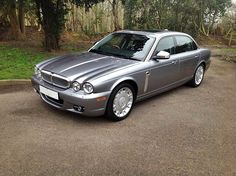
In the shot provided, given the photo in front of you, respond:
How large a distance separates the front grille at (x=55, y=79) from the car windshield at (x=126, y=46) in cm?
134

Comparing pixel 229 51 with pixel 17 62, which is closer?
pixel 17 62

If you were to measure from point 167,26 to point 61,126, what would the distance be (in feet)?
35.5

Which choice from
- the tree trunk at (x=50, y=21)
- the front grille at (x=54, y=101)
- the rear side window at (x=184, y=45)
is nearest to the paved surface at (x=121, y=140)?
the front grille at (x=54, y=101)

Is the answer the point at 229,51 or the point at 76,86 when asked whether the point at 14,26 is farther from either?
the point at 229,51

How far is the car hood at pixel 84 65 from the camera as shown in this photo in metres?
4.98

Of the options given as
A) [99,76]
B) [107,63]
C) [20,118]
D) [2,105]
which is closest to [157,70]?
[107,63]

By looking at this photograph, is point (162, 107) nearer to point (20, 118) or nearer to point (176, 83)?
point (176, 83)

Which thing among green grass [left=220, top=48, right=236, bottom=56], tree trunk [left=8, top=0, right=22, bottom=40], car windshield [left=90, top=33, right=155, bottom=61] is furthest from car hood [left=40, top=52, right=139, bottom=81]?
green grass [left=220, top=48, right=236, bottom=56]

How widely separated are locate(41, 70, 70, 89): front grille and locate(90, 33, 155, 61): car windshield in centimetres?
134

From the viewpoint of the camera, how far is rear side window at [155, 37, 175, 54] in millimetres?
6031

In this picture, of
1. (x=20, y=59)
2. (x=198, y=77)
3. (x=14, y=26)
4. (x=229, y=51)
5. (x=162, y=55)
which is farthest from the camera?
(x=229, y=51)

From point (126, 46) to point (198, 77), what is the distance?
97.6 inches

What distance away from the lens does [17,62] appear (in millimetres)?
8539

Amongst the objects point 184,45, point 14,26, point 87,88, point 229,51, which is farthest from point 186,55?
point 14,26
